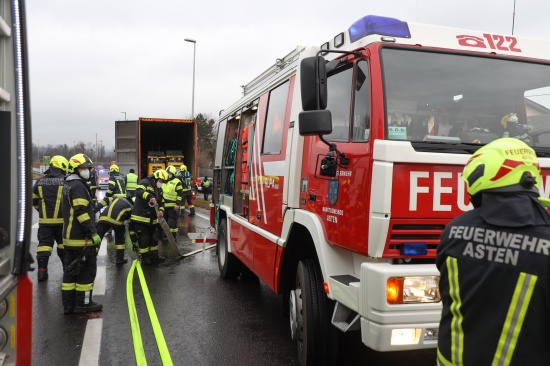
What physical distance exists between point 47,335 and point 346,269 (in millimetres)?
3390

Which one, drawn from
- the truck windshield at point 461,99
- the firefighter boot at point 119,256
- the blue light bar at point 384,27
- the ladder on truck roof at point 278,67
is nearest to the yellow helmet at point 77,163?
the ladder on truck roof at point 278,67

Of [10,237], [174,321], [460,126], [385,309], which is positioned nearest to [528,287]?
[385,309]

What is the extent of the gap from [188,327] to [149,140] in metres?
14.1

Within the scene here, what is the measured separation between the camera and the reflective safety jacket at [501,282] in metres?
1.54

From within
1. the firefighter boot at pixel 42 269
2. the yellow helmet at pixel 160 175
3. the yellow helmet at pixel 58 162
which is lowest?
the firefighter boot at pixel 42 269

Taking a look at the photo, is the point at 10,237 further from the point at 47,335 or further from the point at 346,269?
the point at 47,335

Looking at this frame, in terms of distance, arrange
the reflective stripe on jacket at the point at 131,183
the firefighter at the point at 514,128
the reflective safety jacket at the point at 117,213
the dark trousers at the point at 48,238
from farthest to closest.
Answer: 1. the reflective stripe on jacket at the point at 131,183
2. the reflective safety jacket at the point at 117,213
3. the dark trousers at the point at 48,238
4. the firefighter at the point at 514,128

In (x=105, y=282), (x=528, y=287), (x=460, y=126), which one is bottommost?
(x=105, y=282)

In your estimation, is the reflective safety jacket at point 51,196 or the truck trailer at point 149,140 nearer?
the reflective safety jacket at point 51,196

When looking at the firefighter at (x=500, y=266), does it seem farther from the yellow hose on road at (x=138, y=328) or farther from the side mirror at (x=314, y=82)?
the yellow hose on road at (x=138, y=328)

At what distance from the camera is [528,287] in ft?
5.03

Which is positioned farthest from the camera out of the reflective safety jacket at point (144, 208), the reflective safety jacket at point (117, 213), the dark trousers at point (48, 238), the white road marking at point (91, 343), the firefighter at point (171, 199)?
the firefighter at point (171, 199)

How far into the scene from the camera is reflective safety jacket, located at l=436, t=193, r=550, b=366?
60.6 inches

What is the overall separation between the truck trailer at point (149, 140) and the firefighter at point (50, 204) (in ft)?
29.3
